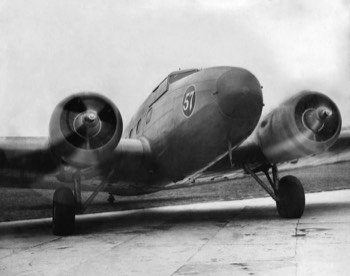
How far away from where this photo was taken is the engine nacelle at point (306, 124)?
314 inches

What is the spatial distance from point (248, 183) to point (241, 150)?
27.4 meters

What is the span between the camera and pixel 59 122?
7051 mm

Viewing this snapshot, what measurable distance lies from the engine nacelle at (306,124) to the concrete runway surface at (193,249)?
4.33 ft

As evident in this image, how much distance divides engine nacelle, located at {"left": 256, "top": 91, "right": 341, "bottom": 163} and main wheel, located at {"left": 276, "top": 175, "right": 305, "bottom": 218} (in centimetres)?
68

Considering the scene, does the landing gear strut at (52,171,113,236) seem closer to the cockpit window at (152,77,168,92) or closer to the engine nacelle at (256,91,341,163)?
the cockpit window at (152,77,168,92)

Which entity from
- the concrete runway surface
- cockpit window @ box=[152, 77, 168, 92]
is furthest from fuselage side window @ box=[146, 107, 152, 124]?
the concrete runway surface

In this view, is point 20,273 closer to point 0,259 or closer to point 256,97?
point 0,259

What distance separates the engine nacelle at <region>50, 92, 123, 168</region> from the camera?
23.1 ft

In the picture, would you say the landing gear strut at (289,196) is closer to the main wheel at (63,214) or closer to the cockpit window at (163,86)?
the cockpit window at (163,86)

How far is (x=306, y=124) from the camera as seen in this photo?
26.5 ft

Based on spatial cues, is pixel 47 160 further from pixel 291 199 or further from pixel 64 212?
pixel 291 199

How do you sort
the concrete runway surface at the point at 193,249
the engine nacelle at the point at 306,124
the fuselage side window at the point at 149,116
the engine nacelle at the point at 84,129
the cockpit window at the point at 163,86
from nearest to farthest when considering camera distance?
the concrete runway surface at the point at 193,249 < the engine nacelle at the point at 84,129 < the engine nacelle at the point at 306,124 < the cockpit window at the point at 163,86 < the fuselage side window at the point at 149,116

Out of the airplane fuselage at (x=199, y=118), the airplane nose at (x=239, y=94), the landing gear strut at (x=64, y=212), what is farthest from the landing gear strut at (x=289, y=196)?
the landing gear strut at (x=64, y=212)

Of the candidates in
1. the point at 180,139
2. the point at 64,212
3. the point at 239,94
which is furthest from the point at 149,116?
the point at 239,94
